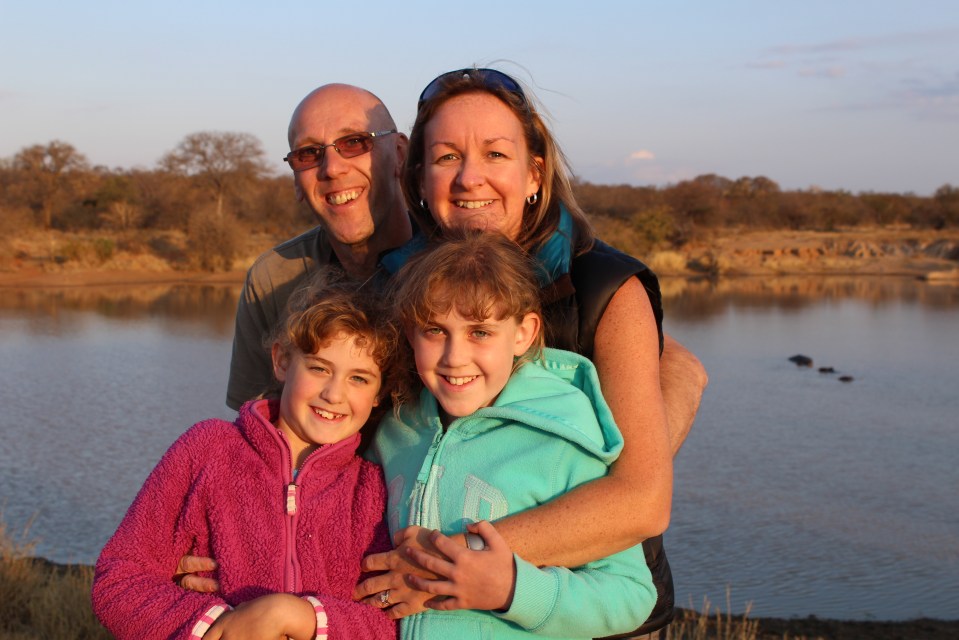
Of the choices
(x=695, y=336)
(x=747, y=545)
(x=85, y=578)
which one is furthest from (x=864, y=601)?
(x=695, y=336)

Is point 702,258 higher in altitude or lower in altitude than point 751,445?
higher

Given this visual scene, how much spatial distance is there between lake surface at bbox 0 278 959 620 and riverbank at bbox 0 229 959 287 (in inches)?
342

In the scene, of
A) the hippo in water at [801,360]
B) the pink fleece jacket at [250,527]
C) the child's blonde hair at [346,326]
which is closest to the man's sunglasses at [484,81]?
the child's blonde hair at [346,326]

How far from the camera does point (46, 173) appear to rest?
145 feet

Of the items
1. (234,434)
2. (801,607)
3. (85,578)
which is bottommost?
(801,607)

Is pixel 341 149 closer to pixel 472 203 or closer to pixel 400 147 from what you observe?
pixel 400 147

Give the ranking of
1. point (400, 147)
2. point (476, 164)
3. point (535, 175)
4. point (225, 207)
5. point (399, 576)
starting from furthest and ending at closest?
point (225, 207) < point (400, 147) < point (535, 175) < point (476, 164) < point (399, 576)

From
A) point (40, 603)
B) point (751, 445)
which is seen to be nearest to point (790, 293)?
point (751, 445)

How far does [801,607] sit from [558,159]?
6310mm

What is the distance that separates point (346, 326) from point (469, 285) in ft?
1.12

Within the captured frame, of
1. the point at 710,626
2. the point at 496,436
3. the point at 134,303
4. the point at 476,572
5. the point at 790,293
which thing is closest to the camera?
the point at 476,572

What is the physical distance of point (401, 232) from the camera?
357cm

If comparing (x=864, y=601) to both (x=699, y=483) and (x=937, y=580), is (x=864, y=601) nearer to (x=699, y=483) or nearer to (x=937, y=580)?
(x=937, y=580)

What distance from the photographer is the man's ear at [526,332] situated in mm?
2432
